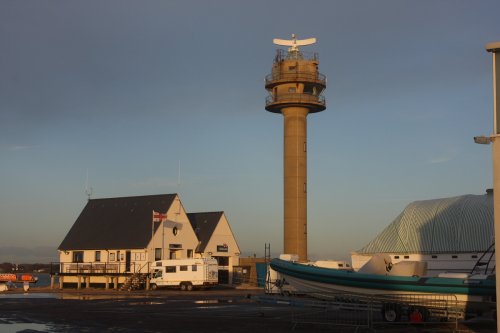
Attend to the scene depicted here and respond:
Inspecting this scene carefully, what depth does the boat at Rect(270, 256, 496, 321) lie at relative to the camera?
26.0 meters

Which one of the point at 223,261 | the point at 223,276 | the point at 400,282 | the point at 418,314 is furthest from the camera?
the point at 223,261

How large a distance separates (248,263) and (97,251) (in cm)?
1536

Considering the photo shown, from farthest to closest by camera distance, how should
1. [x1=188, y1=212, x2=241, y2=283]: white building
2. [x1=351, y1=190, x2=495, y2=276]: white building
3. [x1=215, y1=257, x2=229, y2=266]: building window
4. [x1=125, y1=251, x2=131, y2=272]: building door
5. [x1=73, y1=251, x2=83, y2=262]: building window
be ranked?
1. [x1=215, y1=257, x2=229, y2=266]: building window
2. [x1=188, y1=212, x2=241, y2=283]: white building
3. [x1=73, y1=251, x2=83, y2=262]: building window
4. [x1=125, y1=251, x2=131, y2=272]: building door
5. [x1=351, y1=190, x2=495, y2=276]: white building

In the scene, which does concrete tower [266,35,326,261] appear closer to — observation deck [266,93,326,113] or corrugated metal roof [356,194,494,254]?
observation deck [266,93,326,113]

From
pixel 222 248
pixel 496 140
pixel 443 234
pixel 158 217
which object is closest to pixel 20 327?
Answer: pixel 496 140

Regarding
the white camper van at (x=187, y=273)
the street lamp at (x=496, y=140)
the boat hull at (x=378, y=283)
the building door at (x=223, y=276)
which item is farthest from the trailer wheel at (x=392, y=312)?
the building door at (x=223, y=276)

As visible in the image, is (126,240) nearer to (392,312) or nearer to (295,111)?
(295,111)

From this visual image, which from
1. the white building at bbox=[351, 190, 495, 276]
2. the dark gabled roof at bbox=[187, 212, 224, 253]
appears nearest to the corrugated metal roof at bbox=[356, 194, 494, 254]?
the white building at bbox=[351, 190, 495, 276]

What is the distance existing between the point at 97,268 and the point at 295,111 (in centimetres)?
2424

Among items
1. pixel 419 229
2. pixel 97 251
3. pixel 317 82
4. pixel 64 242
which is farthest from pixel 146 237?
pixel 419 229

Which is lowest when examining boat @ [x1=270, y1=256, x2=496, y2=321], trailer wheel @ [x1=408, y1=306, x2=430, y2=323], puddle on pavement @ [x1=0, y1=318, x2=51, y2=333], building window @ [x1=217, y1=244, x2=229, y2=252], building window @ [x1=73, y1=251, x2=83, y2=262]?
puddle on pavement @ [x1=0, y1=318, x2=51, y2=333]

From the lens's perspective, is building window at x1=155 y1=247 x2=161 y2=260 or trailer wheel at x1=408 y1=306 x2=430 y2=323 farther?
building window at x1=155 y1=247 x2=161 y2=260

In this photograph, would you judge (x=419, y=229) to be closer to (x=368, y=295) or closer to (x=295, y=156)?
(x=295, y=156)

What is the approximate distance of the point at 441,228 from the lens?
50312 millimetres
